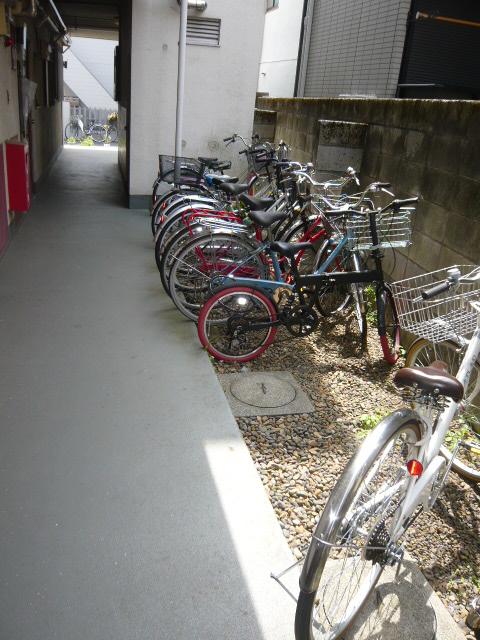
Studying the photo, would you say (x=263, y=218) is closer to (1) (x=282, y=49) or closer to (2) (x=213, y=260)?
(2) (x=213, y=260)

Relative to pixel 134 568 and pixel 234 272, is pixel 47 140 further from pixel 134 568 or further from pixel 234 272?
pixel 134 568

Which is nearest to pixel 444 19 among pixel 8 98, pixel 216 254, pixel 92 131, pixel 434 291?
pixel 216 254

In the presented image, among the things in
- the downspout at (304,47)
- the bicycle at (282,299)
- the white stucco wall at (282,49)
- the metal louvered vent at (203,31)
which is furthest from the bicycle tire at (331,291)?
the white stucco wall at (282,49)

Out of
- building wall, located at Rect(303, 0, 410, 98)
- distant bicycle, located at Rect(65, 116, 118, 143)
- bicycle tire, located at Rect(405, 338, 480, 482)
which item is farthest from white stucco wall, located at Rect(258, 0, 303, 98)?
bicycle tire, located at Rect(405, 338, 480, 482)

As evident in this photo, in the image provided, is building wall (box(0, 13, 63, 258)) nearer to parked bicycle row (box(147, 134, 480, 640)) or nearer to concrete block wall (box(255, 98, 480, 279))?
parked bicycle row (box(147, 134, 480, 640))

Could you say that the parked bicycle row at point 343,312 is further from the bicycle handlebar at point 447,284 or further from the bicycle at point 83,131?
the bicycle at point 83,131

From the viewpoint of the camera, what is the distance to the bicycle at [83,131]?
17312 mm

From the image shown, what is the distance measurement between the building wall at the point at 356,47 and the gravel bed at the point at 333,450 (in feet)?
17.4

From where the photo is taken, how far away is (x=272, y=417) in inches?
124

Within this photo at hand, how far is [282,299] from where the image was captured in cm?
393

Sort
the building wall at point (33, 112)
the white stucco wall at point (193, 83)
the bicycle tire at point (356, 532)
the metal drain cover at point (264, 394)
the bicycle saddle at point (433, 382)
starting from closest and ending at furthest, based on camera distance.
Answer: the bicycle tire at point (356, 532) < the bicycle saddle at point (433, 382) < the metal drain cover at point (264, 394) < the building wall at point (33, 112) < the white stucco wall at point (193, 83)

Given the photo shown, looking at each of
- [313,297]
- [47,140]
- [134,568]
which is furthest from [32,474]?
[47,140]

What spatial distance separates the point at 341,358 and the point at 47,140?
7.88 m

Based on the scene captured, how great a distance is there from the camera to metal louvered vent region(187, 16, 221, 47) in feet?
23.1
